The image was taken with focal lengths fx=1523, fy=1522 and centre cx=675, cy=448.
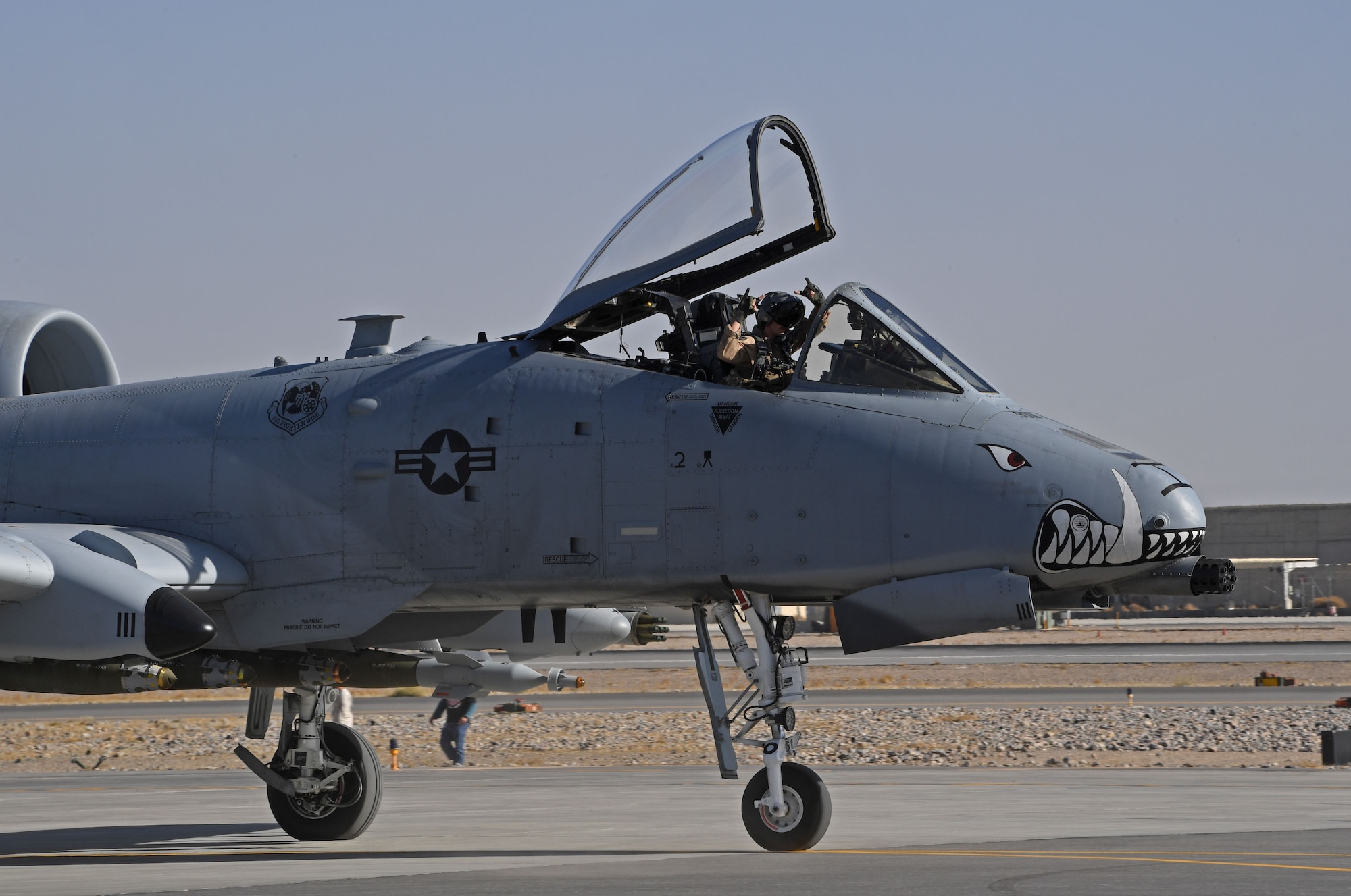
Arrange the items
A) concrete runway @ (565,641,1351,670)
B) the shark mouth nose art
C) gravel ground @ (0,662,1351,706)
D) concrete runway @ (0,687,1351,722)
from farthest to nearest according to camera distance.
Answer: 1. concrete runway @ (565,641,1351,670)
2. gravel ground @ (0,662,1351,706)
3. concrete runway @ (0,687,1351,722)
4. the shark mouth nose art

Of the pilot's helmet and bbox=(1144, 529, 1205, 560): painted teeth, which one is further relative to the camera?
the pilot's helmet

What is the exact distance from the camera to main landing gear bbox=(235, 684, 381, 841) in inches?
570

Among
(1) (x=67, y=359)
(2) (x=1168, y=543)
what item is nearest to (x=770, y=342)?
(2) (x=1168, y=543)

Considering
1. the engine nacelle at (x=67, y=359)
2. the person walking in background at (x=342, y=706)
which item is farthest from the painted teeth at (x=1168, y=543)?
the person walking in background at (x=342, y=706)

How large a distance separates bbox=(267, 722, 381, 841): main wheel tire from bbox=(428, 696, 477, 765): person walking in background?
10.3 m

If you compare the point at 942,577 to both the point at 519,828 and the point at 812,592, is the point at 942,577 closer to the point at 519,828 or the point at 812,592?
the point at 812,592

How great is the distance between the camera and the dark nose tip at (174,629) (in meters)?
10.9

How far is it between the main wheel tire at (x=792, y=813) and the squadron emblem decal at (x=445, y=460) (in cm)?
329

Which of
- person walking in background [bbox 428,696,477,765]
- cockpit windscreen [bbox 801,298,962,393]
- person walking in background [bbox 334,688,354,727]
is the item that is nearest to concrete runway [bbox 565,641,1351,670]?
person walking in background [bbox 428,696,477,765]

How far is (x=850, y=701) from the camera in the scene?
37875mm

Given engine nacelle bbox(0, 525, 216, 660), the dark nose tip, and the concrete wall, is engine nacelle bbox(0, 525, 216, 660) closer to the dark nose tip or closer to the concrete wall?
the dark nose tip

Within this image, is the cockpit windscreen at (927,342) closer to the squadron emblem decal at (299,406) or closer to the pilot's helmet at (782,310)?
the pilot's helmet at (782,310)

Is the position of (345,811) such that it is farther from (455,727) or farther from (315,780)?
(455,727)

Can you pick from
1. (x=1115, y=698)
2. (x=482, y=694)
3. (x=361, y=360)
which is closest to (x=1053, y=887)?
(x=361, y=360)
